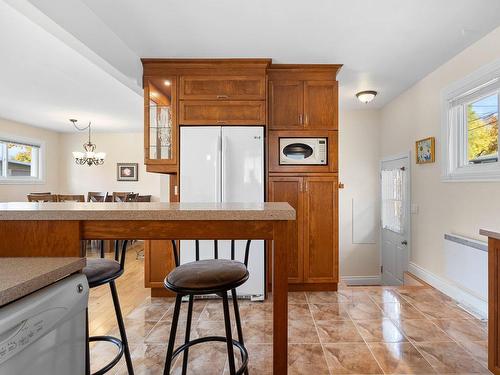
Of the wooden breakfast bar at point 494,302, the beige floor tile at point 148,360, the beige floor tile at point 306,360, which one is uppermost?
the wooden breakfast bar at point 494,302

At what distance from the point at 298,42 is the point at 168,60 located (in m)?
1.30

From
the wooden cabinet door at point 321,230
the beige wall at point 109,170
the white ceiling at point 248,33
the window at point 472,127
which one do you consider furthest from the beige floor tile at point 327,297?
the beige wall at point 109,170

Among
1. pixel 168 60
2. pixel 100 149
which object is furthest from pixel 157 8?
pixel 100 149

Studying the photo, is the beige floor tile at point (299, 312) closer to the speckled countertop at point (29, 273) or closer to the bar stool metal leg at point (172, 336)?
the bar stool metal leg at point (172, 336)

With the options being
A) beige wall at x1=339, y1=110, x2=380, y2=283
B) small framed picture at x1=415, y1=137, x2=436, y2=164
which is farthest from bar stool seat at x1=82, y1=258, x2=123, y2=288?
beige wall at x1=339, y1=110, x2=380, y2=283

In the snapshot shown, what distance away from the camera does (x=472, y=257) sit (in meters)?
2.52

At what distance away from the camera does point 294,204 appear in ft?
9.88

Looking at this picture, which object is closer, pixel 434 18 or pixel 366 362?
pixel 366 362

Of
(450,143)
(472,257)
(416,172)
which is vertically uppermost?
(450,143)

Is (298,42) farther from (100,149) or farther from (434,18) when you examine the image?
(100,149)

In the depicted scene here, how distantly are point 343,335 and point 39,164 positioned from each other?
7.05 m

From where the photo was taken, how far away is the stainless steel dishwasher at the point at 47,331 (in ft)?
2.20

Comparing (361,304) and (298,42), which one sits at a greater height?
(298,42)

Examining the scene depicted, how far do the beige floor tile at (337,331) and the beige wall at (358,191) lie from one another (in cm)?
236
